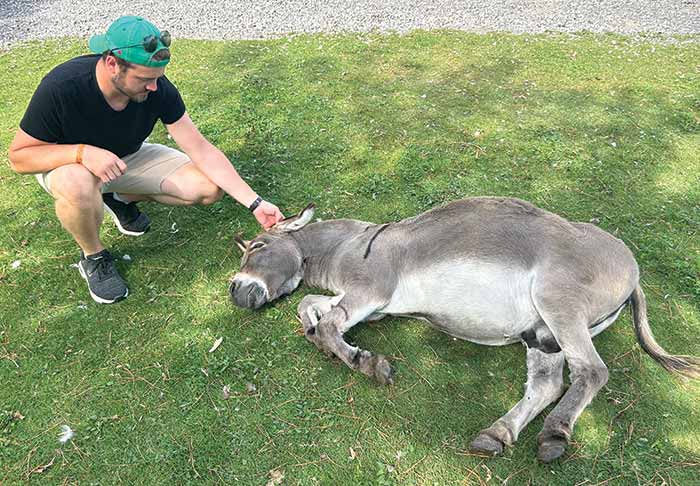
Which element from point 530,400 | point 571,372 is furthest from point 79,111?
point 571,372

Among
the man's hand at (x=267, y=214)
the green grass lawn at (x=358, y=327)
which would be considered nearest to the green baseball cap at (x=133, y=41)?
the man's hand at (x=267, y=214)

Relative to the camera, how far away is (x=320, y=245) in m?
4.64

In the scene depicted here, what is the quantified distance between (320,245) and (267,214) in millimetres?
605

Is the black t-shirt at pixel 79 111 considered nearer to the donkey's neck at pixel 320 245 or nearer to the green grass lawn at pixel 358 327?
the green grass lawn at pixel 358 327

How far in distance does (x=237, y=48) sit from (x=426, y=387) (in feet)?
26.2

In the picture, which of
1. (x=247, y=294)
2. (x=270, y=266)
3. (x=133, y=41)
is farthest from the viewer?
(x=270, y=266)

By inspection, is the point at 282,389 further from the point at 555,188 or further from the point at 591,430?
→ the point at 555,188

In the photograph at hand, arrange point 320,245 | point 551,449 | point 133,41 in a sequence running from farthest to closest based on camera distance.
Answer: point 320,245 < point 133,41 < point 551,449

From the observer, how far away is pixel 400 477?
129 inches

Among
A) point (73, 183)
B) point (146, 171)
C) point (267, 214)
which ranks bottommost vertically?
point (267, 214)

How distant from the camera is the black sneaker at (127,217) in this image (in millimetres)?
5109

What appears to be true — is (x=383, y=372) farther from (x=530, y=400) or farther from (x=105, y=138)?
(x=105, y=138)

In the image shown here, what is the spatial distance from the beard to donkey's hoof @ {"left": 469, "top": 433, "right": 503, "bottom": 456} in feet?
11.8

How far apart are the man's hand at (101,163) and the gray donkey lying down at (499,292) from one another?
128 cm
